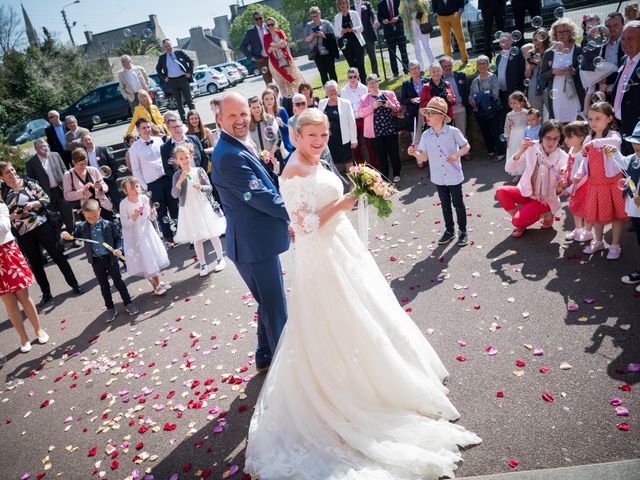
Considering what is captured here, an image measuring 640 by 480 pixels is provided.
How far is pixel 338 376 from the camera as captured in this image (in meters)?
3.47

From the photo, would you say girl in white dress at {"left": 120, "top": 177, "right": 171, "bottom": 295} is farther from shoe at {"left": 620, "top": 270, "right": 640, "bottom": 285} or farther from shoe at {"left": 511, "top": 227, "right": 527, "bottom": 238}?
shoe at {"left": 620, "top": 270, "right": 640, "bottom": 285}

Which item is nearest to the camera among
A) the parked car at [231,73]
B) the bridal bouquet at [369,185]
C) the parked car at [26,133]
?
the bridal bouquet at [369,185]

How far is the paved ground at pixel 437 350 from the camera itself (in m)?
3.40

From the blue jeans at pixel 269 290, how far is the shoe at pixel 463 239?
11.1 ft

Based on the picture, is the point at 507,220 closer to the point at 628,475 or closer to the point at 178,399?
the point at 628,475

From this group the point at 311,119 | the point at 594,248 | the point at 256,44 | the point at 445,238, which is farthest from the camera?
the point at 256,44

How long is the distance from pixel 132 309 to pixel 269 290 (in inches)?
146

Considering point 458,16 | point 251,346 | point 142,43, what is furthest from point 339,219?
point 142,43

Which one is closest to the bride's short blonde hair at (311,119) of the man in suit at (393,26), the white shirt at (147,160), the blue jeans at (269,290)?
the blue jeans at (269,290)

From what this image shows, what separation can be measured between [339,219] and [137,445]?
2.64 meters

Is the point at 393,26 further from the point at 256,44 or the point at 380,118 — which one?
the point at 380,118

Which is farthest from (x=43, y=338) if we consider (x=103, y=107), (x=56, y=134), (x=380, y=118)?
(x=103, y=107)

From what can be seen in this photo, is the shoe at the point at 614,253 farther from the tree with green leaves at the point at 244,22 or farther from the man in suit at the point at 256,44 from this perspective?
the tree with green leaves at the point at 244,22

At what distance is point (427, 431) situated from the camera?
3.24 metres
